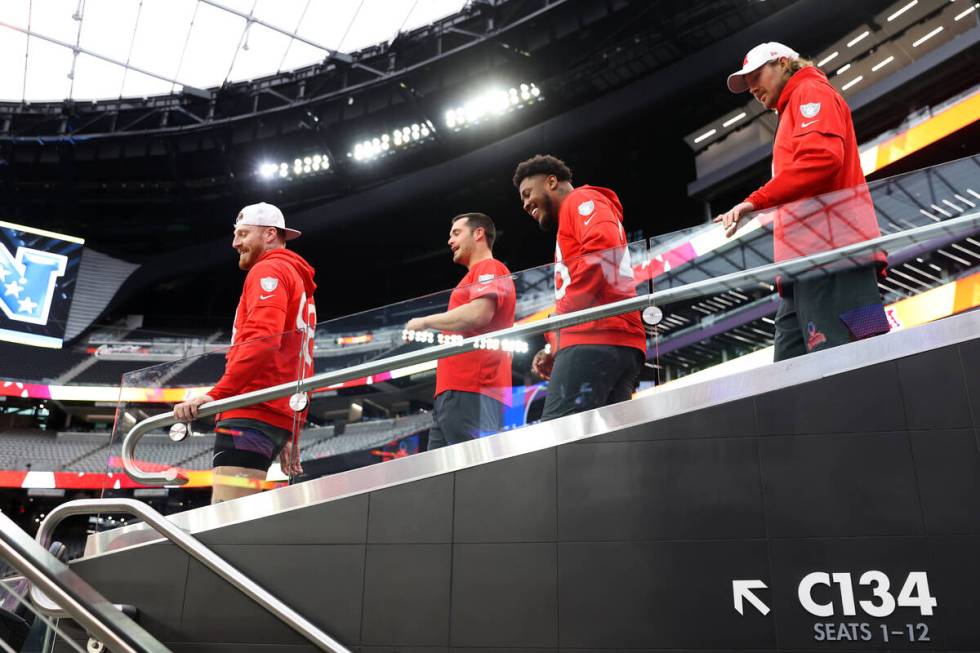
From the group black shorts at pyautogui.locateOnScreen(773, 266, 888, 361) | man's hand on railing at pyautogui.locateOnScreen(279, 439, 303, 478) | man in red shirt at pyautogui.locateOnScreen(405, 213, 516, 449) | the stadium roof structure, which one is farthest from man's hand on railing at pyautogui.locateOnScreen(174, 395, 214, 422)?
the stadium roof structure

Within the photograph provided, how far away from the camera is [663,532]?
2703mm

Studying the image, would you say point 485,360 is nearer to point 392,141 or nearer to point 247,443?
point 247,443

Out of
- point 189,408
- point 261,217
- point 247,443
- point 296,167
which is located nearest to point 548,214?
point 261,217

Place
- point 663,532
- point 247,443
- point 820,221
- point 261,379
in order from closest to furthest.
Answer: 1. point 663,532
2. point 820,221
3. point 247,443
4. point 261,379

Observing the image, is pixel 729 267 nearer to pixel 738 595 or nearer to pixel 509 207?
pixel 738 595

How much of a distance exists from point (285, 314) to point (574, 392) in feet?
4.99

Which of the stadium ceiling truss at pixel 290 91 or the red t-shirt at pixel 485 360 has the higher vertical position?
the stadium ceiling truss at pixel 290 91

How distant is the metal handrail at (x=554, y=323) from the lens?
283cm

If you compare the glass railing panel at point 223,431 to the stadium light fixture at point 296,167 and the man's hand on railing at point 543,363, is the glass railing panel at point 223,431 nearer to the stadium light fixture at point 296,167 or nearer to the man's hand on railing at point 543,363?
the man's hand on railing at point 543,363

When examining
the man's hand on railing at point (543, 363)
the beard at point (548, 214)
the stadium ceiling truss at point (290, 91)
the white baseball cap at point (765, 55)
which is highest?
the stadium ceiling truss at point (290, 91)

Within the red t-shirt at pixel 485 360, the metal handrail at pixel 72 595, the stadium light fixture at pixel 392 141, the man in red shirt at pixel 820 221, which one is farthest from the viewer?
the stadium light fixture at pixel 392 141

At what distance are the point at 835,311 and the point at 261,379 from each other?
8.15 ft

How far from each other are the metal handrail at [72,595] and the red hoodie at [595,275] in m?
1.86

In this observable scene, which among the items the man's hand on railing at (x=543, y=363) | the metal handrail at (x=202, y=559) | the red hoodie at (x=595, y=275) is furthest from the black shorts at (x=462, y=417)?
the metal handrail at (x=202, y=559)
